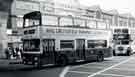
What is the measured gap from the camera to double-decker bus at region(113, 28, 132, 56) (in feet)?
76.9

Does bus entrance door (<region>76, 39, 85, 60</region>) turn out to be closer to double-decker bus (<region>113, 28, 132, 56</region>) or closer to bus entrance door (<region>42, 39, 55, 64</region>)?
bus entrance door (<region>42, 39, 55, 64</region>)

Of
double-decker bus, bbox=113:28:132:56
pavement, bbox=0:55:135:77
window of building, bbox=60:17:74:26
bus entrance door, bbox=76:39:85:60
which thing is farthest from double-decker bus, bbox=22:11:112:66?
double-decker bus, bbox=113:28:132:56

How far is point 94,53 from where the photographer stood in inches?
603

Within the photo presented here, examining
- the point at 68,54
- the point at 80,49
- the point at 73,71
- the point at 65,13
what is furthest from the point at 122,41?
the point at 73,71

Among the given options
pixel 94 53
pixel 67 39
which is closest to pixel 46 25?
pixel 67 39

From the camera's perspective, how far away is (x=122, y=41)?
78.0 ft

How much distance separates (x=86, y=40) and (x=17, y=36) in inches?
516

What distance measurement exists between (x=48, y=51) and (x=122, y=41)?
13817mm

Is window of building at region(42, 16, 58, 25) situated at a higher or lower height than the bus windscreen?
higher

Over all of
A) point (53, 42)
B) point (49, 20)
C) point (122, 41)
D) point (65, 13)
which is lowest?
point (122, 41)

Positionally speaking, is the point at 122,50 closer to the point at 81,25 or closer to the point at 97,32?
the point at 97,32

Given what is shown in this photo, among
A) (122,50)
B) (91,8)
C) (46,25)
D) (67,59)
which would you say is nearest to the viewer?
(46,25)

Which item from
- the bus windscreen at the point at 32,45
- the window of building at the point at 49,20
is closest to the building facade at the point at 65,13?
the window of building at the point at 49,20

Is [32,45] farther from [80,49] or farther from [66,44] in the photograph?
[80,49]
